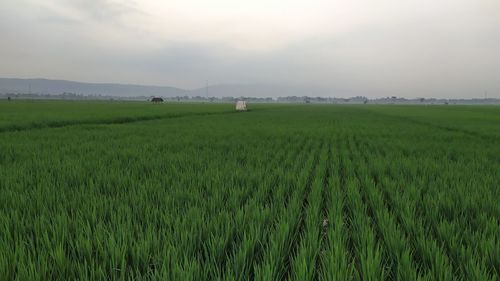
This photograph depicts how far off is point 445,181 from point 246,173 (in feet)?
8.43

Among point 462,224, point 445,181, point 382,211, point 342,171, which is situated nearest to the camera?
point 462,224

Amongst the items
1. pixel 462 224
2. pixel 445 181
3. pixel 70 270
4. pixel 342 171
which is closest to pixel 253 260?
pixel 70 270

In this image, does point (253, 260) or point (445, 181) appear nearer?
point (253, 260)

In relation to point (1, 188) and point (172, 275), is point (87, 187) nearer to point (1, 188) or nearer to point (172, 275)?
point (1, 188)

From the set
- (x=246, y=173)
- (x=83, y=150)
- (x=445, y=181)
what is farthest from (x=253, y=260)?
(x=83, y=150)

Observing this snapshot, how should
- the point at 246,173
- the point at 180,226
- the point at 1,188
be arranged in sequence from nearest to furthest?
the point at 180,226 < the point at 1,188 < the point at 246,173

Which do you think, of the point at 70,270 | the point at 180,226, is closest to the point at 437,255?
the point at 180,226

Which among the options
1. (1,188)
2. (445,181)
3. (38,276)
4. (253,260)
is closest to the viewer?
(38,276)

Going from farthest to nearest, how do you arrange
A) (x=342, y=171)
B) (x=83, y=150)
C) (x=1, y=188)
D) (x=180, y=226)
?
(x=83, y=150) < (x=342, y=171) < (x=1, y=188) < (x=180, y=226)

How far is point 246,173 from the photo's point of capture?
171 inches

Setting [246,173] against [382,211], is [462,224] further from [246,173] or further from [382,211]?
[246,173]

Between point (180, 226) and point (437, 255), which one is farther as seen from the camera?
point (180, 226)

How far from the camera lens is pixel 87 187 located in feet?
11.6

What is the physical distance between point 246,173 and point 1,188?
287 centimetres
